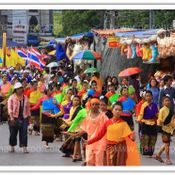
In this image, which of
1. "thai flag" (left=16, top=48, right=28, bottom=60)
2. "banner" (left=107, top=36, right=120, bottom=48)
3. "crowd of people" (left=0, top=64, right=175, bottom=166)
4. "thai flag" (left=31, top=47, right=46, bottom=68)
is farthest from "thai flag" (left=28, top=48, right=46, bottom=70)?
"crowd of people" (left=0, top=64, right=175, bottom=166)

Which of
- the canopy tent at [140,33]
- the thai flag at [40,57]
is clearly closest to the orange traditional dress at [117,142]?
the canopy tent at [140,33]

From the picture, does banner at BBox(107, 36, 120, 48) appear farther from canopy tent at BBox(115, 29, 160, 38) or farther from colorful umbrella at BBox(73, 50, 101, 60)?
colorful umbrella at BBox(73, 50, 101, 60)

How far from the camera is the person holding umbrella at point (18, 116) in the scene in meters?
14.2

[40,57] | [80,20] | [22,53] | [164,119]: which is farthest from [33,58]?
[164,119]

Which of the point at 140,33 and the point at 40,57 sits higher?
the point at 140,33

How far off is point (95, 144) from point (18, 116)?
4251 millimetres

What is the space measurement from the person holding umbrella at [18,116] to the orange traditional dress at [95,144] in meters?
3.59

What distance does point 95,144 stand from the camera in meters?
10.3

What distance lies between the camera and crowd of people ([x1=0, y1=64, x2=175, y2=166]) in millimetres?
10359

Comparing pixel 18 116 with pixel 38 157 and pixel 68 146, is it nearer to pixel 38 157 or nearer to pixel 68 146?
pixel 38 157

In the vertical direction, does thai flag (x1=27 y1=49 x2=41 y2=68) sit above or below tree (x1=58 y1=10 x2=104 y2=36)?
below
